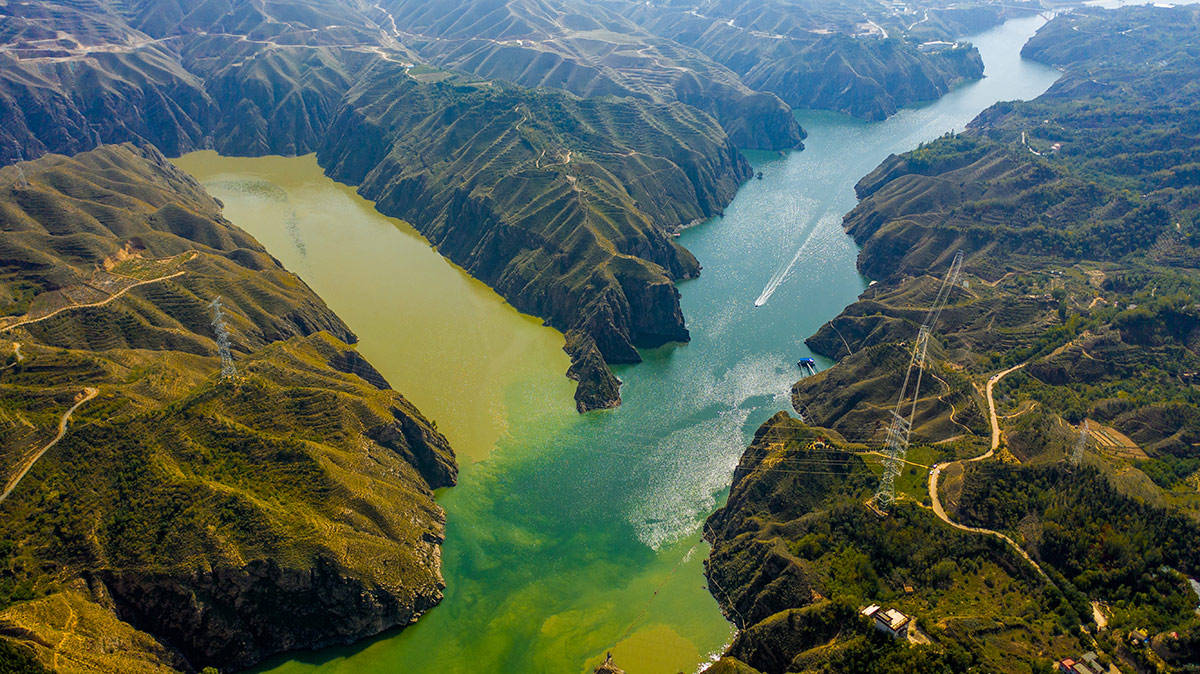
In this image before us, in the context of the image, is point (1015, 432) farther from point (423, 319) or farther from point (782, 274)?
point (423, 319)

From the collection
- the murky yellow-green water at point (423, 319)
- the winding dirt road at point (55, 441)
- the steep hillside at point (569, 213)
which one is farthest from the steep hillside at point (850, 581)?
the winding dirt road at point (55, 441)

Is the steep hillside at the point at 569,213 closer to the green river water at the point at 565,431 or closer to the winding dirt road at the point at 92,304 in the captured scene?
the green river water at the point at 565,431

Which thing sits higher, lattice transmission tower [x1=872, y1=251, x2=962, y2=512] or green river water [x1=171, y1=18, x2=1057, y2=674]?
lattice transmission tower [x1=872, y1=251, x2=962, y2=512]

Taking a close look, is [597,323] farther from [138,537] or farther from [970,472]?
[138,537]

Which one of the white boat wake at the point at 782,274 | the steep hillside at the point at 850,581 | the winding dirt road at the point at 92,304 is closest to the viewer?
the steep hillside at the point at 850,581

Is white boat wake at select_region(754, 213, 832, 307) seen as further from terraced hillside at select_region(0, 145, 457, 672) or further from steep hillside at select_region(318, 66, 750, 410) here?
terraced hillside at select_region(0, 145, 457, 672)

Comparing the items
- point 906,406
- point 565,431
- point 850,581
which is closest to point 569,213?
Result: point 565,431

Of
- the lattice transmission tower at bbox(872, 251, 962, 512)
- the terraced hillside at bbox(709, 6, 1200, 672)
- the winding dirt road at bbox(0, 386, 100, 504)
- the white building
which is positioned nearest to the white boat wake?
the terraced hillside at bbox(709, 6, 1200, 672)
